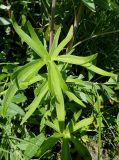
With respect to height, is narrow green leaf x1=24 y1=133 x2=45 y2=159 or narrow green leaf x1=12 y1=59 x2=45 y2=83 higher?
narrow green leaf x1=12 y1=59 x2=45 y2=83

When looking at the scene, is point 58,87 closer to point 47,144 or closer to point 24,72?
point 24,72

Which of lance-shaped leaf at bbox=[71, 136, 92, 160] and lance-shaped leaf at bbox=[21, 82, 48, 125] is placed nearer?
lance-shaped leaf at bbox=[21, 82, 48, 125]

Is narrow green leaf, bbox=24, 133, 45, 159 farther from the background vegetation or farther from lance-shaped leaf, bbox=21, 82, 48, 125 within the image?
lance-shaped leaf, bbox=21, 82, 48, 125

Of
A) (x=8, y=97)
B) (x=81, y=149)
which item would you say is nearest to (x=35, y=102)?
(x=8, y=97)

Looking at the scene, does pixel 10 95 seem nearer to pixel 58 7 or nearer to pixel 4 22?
pixel 4 22

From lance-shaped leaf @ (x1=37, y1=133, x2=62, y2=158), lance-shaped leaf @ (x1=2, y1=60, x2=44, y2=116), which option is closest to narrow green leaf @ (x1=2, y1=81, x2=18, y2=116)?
lance-shaped leaf @ (x1=2, y1=60, x2=44, y2=116)

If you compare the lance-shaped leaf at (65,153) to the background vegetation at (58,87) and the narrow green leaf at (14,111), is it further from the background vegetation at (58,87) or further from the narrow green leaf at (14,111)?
the narrow green leaf at (14,111)

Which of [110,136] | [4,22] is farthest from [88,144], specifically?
[4,22]

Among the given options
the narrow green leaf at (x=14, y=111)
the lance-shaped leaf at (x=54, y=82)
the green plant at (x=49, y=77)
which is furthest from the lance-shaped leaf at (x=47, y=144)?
the lance-shaped leaf at (x=54, y=82)
